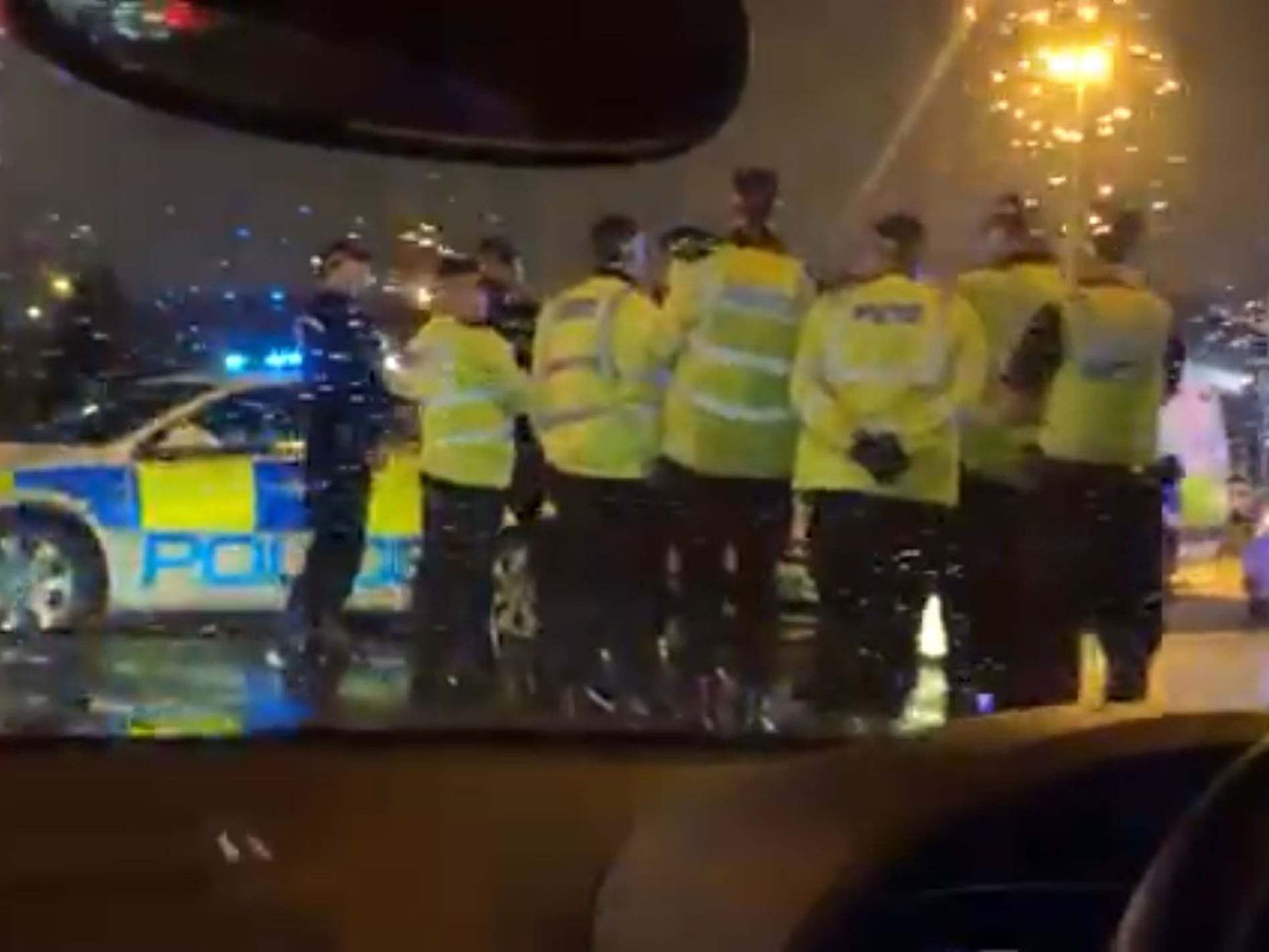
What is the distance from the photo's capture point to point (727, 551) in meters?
2.59

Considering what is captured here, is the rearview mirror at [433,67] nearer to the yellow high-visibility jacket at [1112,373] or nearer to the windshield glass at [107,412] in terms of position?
the windshield glass at [107,412]

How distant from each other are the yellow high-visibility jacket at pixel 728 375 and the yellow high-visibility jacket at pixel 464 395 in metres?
0.17

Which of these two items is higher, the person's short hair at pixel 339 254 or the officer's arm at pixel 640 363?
the person's short hair at pixel 339 254

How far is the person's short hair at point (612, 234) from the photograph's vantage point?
251cm

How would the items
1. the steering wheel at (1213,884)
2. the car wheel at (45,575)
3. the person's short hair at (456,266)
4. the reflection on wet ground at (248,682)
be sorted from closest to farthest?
the steering wheel at (1213,884) → the reflection on wet ground at (248,682) → the car wheel at (45,575) → the person's short hair at (456,266)

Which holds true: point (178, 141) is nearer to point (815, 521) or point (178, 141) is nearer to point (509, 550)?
point (509, 550)

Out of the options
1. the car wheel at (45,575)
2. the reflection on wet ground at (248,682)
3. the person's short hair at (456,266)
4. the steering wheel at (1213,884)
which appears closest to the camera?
the steering wheel at (1213,884)

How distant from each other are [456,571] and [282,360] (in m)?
0.29

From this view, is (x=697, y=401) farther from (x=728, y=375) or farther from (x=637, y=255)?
(x=637, y=255)

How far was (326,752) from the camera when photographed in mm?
2305

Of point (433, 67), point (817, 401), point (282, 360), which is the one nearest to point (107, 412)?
point (282, 360)

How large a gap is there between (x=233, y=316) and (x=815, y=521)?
0.65 metres

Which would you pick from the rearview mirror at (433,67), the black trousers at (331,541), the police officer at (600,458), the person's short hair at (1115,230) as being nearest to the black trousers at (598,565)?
the police officer at (600,458)

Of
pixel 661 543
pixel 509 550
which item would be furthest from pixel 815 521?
pixel 509 550
